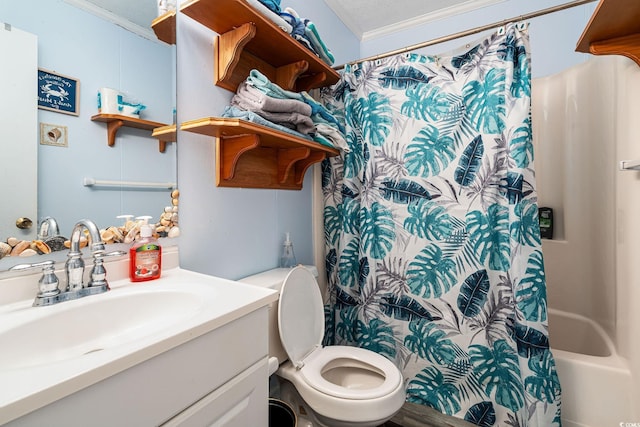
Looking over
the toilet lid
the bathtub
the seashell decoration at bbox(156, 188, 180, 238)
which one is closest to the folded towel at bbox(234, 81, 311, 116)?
the seashell decoration at bbox(156, 188, 180, 238)

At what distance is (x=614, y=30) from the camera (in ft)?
3.05

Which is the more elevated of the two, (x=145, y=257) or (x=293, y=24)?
(x=293, y=24)

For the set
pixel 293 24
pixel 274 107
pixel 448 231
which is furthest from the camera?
pixel 448 231

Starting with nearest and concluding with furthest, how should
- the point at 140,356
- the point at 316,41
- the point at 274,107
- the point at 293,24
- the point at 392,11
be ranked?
1. the point at 140,356
2. the point at 274,107
3. the point at 293,24
4. the point at 316,41
5. the point at 392,11

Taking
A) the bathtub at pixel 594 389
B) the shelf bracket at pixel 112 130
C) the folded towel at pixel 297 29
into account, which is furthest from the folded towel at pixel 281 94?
the bathtub at pixel 594 389

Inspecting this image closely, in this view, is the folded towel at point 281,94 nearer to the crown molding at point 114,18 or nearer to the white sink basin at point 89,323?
the crown molding at point 114,18

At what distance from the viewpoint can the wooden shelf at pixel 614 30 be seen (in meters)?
0.83

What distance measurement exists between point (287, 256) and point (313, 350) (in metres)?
0.46

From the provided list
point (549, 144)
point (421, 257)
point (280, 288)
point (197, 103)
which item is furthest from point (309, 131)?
point (549, 144)

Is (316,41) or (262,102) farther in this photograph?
→ (316,41)

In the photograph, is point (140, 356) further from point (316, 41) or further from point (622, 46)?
point (622, 46)

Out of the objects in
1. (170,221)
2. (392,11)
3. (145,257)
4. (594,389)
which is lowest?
(594,389)

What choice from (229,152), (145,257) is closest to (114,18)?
(229,152)

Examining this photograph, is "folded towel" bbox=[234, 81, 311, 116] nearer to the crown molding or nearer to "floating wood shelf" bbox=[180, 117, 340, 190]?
"floating wood shelf" bbox=[180, 117, 340, 190]
